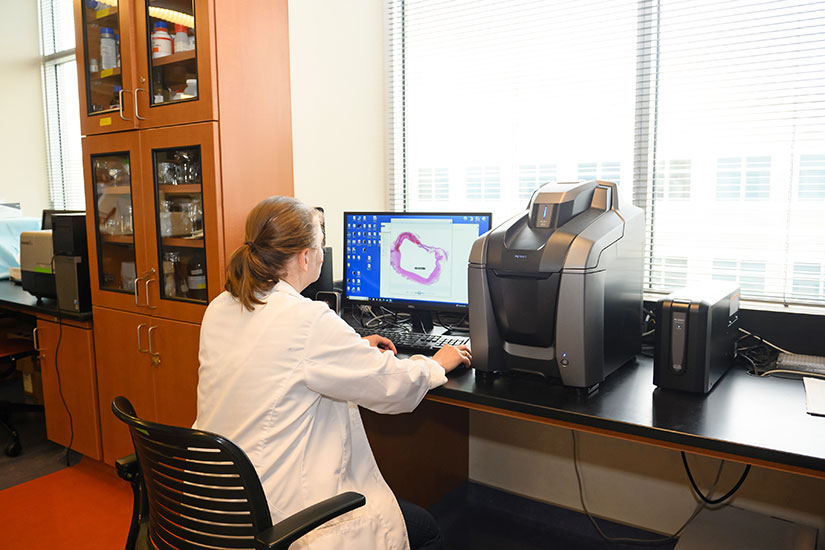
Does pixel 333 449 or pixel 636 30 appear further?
pixel 636 30

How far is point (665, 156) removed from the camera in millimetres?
2113

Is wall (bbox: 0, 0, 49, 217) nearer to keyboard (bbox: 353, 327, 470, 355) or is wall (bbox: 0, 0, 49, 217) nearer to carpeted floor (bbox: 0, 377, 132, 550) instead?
carpeted floor (bbox: 0, 377, 132, 550)

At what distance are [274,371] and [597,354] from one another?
2.53 ft

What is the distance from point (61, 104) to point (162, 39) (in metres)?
2.82

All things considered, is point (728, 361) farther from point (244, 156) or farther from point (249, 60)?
point (249, 60)

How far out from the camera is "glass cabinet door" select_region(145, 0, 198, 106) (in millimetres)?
2199

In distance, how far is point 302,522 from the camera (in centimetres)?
112

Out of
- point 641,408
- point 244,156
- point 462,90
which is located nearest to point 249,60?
point 244,156

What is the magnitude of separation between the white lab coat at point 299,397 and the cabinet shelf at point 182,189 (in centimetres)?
94

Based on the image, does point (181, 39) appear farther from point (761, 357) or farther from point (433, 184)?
point (761, 357)

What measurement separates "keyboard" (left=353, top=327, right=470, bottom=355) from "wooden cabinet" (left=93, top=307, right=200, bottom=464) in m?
0.83

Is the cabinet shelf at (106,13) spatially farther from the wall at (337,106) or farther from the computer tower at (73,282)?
the computer tower at (73,282)

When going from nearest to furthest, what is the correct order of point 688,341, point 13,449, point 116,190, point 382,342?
point 688,341, point 382,342, point 116,190, point 13,449

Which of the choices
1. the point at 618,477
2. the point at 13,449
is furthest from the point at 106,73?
the point at 618,477
